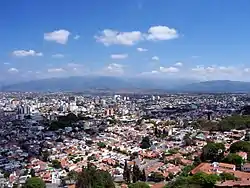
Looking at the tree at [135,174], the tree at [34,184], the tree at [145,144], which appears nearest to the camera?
the tree at [34,184]

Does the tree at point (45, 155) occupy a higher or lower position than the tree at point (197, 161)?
lower

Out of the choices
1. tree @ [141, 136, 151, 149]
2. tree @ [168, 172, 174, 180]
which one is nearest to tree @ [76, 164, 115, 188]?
tree @ [168, 172, 174, 180]

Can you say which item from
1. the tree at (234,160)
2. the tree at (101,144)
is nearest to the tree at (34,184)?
the tree at (234,160)

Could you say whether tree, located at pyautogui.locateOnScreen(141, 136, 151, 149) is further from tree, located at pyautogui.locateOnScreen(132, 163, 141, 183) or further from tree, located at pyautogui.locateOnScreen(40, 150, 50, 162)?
tree, located at pyautogui.locateOnScreen(132, 163, 141, 183)

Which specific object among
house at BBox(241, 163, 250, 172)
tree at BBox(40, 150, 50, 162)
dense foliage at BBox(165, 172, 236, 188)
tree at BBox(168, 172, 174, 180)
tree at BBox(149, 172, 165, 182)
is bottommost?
tree at BBox(40, 150, 50, 162)

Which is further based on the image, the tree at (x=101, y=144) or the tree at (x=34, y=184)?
the tree at (x=101, y=144)

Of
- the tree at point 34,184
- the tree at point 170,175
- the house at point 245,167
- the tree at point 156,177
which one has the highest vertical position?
the house at point 245,167

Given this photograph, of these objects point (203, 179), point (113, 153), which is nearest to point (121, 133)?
point (113, 153)

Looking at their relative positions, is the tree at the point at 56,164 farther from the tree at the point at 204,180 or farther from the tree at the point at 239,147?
the tree at the point at 204,180

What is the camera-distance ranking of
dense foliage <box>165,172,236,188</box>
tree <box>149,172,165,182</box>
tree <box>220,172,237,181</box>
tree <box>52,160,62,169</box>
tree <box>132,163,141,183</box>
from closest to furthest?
dense foliage <box>165,172,236,188</box>, tree <box>220,172,237,181</box>, tree <box>132,163,141,183</box>, tree <box>149,172,165,182</box>, tree <box>52,160,62,169</box>

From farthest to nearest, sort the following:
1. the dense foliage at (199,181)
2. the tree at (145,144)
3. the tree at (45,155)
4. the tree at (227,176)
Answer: the tree at (145,144) < the tree at (45,155) < the tree at (227,176) < the dense foliage at (199,181)

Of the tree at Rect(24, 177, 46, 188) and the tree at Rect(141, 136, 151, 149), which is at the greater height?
the tree at Rect(24, 177, 46, 188)
